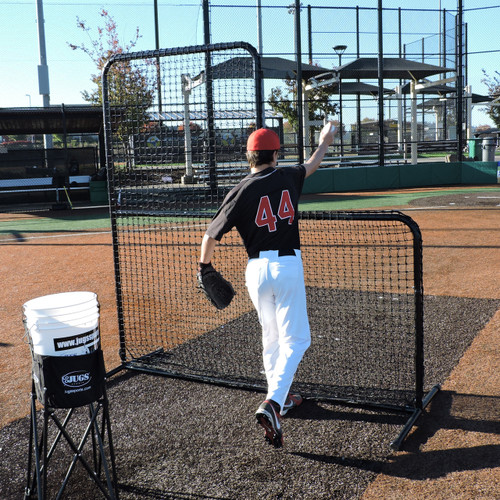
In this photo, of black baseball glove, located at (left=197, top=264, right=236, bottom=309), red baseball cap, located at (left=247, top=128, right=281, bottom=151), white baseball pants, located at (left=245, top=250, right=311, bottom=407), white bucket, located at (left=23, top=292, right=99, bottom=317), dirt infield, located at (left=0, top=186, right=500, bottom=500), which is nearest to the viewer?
white bucket, located at (left=23, top=292, right=99, bottom=317)

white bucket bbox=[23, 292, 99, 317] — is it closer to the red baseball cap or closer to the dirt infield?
the dirt infield

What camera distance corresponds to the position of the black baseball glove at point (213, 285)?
417 centimetres

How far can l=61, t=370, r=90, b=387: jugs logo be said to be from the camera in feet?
9.82

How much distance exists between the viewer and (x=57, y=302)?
10.8ft

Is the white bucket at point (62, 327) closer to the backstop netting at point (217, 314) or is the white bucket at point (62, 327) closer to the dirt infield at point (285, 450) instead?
the dirt infield at point (285, 450)

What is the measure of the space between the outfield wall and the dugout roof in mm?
9063

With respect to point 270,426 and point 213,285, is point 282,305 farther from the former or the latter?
point 270,426

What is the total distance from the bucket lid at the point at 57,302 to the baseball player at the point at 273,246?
40.0 inches

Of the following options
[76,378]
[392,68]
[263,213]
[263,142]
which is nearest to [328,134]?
[263,142]

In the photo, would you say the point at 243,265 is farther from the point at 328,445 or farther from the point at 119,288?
the point at 328,445

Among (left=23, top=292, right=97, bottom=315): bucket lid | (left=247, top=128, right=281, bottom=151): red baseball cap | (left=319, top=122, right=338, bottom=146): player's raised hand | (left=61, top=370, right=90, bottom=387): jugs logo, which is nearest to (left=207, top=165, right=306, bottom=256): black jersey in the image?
(left=247, top=128, right=281, bottom=151): red baseball cap

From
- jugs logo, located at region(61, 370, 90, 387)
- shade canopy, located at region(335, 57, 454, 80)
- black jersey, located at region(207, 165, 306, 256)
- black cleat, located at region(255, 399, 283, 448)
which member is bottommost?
black cleat, located at region(255, 399, 283, 448)

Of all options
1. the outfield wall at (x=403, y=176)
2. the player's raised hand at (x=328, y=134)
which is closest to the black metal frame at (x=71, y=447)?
the player's raised hand at (x=328, y=134)

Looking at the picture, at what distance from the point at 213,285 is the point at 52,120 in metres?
20.2
